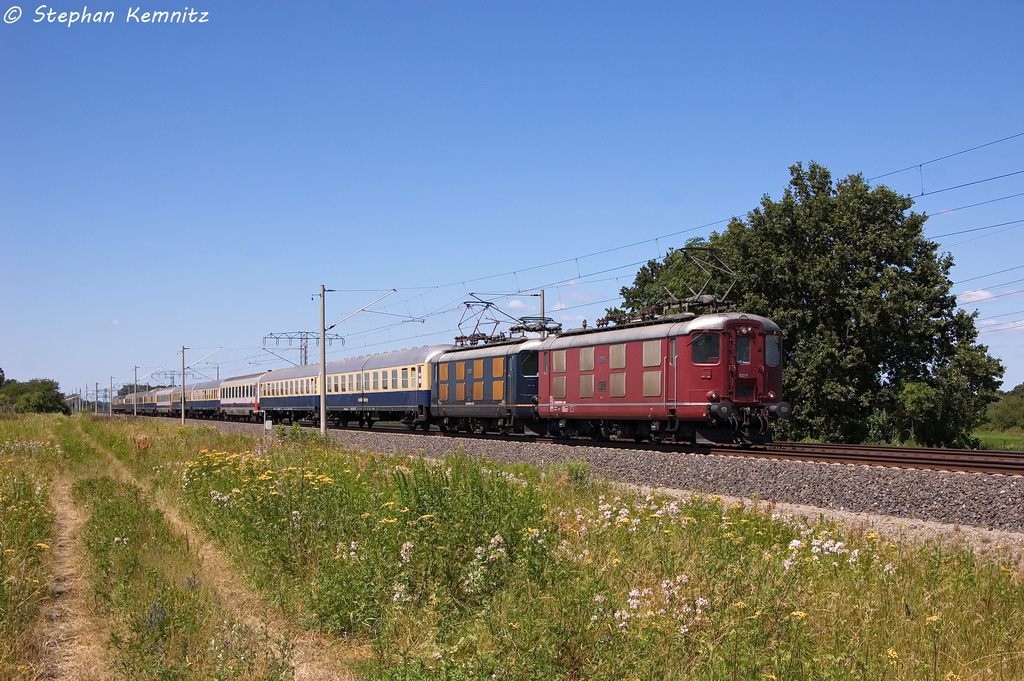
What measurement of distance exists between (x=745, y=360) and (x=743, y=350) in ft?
0.87

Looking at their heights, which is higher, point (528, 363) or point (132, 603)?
point (528, 363)

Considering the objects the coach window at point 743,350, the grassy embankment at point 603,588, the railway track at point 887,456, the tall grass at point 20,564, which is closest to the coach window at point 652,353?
the coach window at point 743,350

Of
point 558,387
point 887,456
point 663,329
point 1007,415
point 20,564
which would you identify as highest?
point 663,329

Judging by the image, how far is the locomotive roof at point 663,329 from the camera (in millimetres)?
21500

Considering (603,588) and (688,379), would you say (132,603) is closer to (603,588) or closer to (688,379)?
(603,588)

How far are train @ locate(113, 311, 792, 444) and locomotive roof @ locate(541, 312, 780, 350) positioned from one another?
0.04 m

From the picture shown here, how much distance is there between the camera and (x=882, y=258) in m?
40.4

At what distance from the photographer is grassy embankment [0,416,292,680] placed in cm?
613

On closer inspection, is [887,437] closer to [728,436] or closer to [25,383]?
[728,436]

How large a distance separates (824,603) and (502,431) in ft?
84.2

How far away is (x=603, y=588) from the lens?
6676 millimetres

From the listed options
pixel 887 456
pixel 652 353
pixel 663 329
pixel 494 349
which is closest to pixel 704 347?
pixel 663 329

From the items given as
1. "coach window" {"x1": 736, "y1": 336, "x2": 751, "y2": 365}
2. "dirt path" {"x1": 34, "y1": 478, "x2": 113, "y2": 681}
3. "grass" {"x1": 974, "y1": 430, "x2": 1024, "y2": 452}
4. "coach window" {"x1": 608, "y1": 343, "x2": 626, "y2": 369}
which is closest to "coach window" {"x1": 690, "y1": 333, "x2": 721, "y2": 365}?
"coach window" {"x1": 736, "y1": 336, "x2": 751, "y2": 365}

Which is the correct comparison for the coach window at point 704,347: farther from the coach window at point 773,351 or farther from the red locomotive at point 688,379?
the coach window at point 773,351
